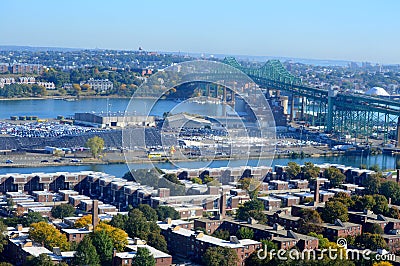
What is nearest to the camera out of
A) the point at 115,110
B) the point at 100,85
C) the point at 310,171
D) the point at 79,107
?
the point at 310,171

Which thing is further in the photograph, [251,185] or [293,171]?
[293,171]

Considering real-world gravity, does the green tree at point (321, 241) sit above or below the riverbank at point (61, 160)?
above

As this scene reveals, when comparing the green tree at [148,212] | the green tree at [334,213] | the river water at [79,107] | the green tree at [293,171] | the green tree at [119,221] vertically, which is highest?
the green tree at [334,213]

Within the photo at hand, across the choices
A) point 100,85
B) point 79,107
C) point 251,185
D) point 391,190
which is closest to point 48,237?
point 251,185

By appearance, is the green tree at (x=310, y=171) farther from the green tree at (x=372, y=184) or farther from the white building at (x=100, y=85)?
the white building at (x=100, y=85)

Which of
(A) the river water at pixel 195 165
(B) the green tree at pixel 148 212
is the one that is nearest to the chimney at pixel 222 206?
(B) the green tree at pixel 148 212

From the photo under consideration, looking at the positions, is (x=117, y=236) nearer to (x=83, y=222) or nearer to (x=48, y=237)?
(x=48, y=237)
